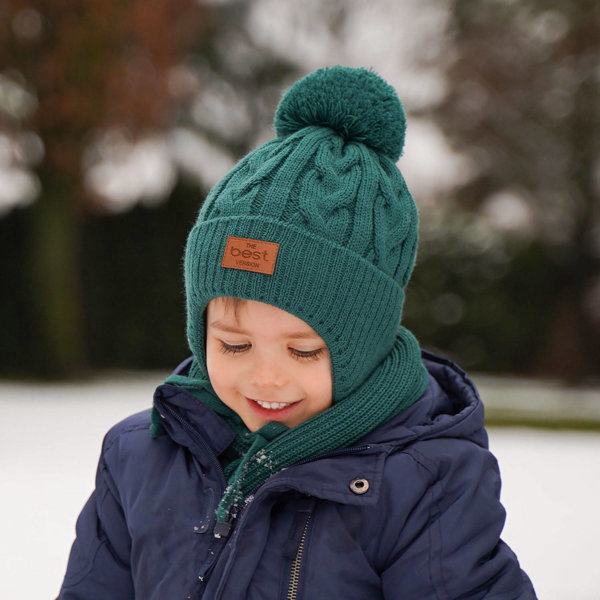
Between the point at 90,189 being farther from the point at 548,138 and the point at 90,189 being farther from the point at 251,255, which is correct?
the point at 251,255

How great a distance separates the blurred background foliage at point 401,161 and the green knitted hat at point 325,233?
604 centimetres

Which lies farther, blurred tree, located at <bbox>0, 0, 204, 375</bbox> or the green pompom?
blurred tree, located at <bbox>0, 0, 204, 375</bbox>

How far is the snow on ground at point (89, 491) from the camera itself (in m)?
2.43

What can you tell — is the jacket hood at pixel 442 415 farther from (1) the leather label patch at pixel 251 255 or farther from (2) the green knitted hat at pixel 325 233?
(1) the leather label patch at pixel 251 255

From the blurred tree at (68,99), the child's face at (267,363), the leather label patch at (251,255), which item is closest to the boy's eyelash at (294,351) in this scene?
the child's face at (267,363)

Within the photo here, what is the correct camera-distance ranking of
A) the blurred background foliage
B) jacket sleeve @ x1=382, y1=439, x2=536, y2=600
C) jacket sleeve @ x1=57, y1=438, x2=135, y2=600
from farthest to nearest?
the blurred background foliage → jacket sleeve @ x1=57, y1=438, x2=135, y2=600 → jacket sleeve @ x1=382, y1=439, x2=536, y2=600

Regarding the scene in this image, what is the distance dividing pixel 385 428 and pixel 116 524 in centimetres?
53

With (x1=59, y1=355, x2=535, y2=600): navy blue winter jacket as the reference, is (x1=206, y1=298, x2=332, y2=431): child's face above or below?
above

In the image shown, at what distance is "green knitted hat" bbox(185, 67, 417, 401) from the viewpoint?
123 cm

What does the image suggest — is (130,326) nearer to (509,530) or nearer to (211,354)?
(509,530)

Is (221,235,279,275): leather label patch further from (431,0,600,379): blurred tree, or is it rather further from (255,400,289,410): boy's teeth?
(431,0,600,379): blurred tree

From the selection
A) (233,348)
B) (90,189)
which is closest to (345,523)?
(233,348)

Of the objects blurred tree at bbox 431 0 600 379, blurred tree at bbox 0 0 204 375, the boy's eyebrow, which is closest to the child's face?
the boy's eyebrow

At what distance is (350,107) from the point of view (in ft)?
4.43
